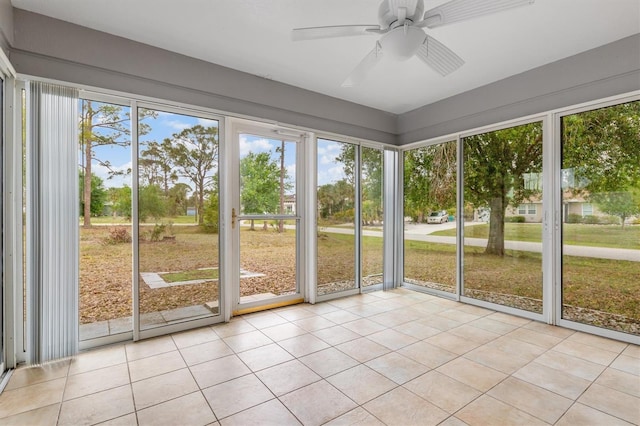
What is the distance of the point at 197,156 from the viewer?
3369 millimetres

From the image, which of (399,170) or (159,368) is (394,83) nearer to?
(399,170)

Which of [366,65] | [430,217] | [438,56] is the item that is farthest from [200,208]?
[430,217]

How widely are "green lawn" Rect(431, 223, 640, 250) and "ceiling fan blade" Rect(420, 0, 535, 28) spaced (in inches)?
102

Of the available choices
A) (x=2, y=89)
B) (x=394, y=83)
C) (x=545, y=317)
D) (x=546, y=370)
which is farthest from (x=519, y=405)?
(x=2, y=89)

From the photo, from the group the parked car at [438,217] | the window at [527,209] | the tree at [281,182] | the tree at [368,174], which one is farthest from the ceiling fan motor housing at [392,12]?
the parked car at [438,217]

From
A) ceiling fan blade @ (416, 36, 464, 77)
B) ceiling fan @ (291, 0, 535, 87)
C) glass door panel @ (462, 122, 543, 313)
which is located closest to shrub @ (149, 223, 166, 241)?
ceiling fan @ (291, 0, 535, 87)

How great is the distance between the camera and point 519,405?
1999 mm

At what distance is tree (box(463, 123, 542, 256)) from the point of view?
144 inches

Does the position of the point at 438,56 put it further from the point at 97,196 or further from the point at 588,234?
the point at 97,196

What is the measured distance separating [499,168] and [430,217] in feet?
3.87

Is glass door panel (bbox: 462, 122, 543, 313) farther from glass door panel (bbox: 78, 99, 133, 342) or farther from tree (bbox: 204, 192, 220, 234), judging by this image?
glass door panel (bbox: 78, 99, 133, 342)

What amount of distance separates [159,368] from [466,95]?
4599 mm

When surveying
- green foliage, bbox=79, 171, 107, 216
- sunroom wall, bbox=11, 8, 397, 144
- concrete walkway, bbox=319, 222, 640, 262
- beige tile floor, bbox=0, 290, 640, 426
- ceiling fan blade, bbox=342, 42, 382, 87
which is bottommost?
beige tile floor, bbox=0, 290, 640, 426

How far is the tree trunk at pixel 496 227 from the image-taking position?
392cm
